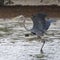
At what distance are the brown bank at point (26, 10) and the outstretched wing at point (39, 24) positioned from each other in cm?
690

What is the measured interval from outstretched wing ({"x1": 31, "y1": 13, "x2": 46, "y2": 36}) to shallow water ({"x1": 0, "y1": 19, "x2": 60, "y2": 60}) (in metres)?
0.43

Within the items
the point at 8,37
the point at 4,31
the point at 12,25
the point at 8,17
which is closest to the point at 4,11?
the point at 8,17

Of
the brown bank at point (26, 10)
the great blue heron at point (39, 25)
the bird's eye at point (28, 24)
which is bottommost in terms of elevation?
the bird's eye at point (28, 24)

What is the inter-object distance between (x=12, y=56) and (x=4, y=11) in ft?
29.6

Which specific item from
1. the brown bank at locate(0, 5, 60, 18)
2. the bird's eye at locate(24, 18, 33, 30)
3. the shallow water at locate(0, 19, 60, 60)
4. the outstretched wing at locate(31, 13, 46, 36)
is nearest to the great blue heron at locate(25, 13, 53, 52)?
the outstretched wing at locate(31, 13, 46, 36)

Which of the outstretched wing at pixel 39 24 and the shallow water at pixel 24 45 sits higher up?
the outstretched wing at pixel 39 24

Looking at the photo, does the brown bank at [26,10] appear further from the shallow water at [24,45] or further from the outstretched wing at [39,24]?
the outstretched wing at [39,24]

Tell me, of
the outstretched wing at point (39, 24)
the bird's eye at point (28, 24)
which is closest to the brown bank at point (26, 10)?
the bird's eye at point (28, 24)

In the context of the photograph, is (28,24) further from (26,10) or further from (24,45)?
(24,45)

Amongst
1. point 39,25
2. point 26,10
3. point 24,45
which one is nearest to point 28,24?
point 26,10

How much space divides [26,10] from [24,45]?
7.72m

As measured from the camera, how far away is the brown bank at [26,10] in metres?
16.3

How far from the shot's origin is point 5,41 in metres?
10.0

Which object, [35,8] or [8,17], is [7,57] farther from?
[35,8]
